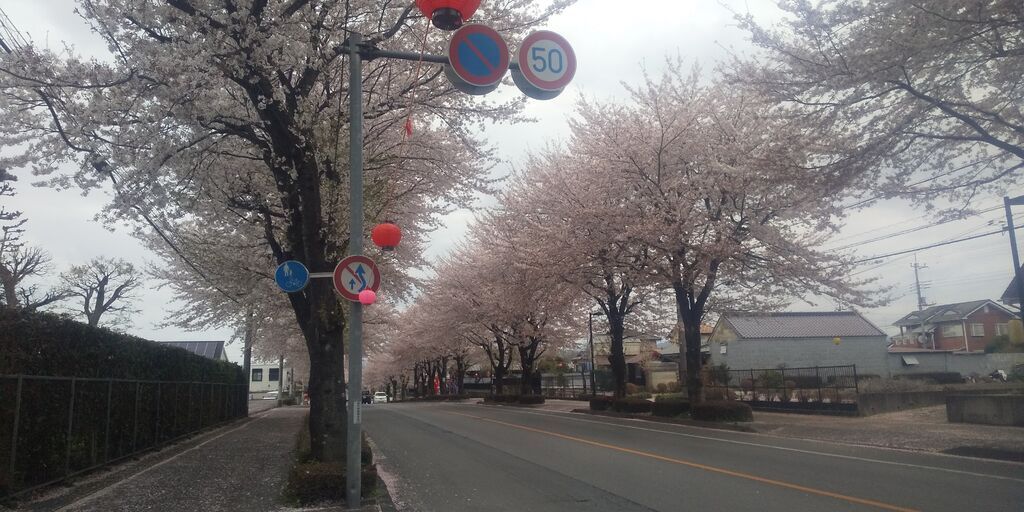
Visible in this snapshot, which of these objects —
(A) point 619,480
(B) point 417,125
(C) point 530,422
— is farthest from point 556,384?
(A) point 619,480

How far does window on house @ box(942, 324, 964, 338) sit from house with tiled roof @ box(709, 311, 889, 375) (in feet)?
69.2

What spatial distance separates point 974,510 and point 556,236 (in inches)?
700

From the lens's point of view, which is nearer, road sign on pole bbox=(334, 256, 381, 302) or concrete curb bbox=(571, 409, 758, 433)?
road sign on pole bbox=(334, 256, 381, 302)

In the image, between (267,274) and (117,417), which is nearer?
(117,417)

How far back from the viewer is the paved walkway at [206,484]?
881 centimetres

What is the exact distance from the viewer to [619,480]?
10.0 m

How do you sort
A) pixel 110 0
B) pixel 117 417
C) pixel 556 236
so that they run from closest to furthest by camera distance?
pixel 110 0, pixel 117 417, pixel 556 236

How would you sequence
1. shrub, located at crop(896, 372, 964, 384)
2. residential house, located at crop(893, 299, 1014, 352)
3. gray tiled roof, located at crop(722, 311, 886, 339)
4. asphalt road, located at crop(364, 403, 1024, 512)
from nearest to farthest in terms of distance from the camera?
asphalt road, located at crop(364, 403, 1024, 512), shrub, located at crop(896, 372, 964, 384), gray tiled roof, located at crop(722, 311, 886, 339), residential house, located at crop(893, 299, 1014, 352)

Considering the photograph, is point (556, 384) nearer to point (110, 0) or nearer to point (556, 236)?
point (556, 236)

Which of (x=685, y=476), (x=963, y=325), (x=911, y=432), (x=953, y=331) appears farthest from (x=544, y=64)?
(x=953, y=331)

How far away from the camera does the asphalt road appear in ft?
26.7

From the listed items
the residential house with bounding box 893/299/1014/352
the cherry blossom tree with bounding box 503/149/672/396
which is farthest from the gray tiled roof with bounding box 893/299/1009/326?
the cherry blossom tree with bounding box 503/149/672/396

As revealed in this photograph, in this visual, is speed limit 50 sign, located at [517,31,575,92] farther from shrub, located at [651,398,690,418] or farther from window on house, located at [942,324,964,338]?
window on house, located at [942,324,964,338]

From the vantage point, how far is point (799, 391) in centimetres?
2348
